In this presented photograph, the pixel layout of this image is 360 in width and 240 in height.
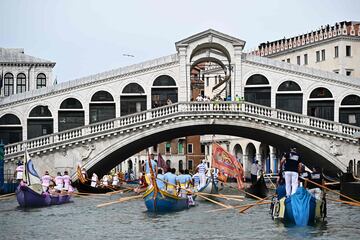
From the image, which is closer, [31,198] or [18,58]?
A: [31,198]

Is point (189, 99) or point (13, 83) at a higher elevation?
point (13, 83)

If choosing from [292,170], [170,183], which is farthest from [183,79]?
[292,170]

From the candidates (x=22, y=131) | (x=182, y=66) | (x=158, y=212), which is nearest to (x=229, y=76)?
(x=182, y=66)

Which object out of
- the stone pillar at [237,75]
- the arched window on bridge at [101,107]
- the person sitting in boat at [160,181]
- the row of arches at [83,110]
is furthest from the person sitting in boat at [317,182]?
the arched window on bridge at [101,107]

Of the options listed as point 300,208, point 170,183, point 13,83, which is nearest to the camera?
point 300,208

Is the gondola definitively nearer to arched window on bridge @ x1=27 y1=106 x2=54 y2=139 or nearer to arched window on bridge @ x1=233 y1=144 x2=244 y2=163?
arched window on bridge @ x1=27 y1=106 x2=54 y2=139

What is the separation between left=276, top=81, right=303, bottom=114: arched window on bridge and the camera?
49844mm

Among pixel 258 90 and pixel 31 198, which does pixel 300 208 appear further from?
pixel 258 90

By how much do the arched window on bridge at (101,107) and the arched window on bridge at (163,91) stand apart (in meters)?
2.14

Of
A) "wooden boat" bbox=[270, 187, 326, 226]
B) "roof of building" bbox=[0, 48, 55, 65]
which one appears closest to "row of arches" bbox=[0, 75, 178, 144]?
"roof of building" bbox=[0, 48, 55, 65]

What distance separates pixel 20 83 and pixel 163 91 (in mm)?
13524

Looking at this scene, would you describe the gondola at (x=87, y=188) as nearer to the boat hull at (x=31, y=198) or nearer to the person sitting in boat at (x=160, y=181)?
the boat hull at (x=31, y=198)

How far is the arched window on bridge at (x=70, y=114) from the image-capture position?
49.8 metres

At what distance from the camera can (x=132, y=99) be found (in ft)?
163
